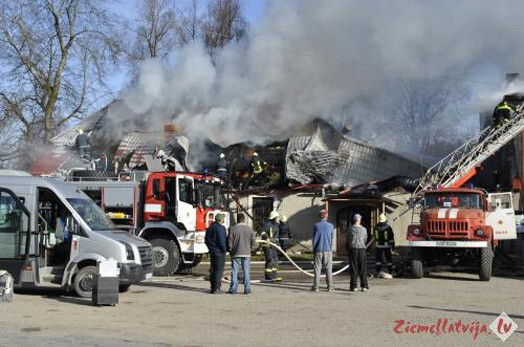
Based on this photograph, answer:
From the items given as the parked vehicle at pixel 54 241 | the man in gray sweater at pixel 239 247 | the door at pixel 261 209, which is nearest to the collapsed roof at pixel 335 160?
the door at pixel 261 209

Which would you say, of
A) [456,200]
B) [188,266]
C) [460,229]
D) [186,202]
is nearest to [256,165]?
[188,266]

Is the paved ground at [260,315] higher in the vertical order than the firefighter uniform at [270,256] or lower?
lower

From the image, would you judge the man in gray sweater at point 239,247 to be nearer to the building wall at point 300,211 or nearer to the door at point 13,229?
the door at point 13,229

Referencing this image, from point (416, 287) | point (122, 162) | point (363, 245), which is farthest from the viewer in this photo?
point (122, 162)

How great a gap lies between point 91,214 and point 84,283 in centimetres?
153

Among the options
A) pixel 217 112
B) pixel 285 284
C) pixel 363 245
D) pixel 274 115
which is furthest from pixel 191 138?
pixel 363 245

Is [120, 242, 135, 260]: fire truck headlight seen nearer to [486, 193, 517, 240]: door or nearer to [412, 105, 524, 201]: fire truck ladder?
[486, 193, 517, 240]: door

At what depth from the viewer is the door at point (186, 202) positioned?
16656 mm

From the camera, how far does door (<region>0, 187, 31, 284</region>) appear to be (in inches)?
466

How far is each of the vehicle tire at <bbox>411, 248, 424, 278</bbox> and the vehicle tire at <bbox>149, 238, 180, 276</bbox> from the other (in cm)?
596

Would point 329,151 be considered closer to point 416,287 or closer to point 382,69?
point 382,69

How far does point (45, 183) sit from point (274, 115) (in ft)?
42.4

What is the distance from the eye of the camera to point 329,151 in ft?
80.9

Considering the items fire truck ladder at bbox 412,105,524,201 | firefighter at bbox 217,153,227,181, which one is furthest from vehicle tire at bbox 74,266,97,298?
fire truck ladder at bbox 412,105,524,201
